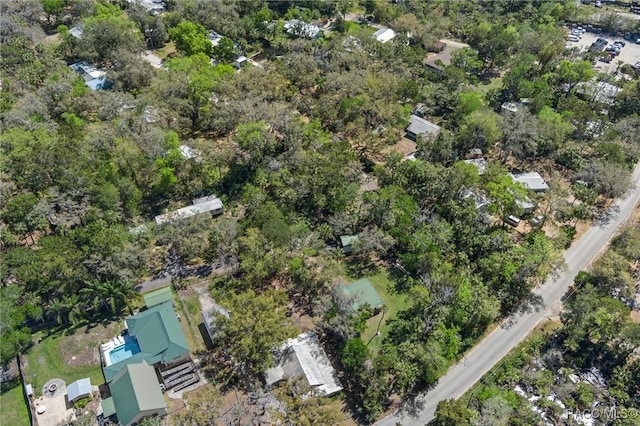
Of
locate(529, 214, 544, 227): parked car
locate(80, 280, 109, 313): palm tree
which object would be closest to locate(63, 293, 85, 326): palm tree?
locate(80, 280, 109, 313): palm tree

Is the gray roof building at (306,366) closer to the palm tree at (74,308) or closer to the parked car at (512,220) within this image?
the palm tree at (74,308)

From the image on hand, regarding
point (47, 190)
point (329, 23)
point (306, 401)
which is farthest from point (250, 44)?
point (306, 401)

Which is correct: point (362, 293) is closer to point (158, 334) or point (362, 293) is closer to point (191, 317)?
point (191, 317)

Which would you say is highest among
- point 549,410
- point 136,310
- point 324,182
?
point 324,182

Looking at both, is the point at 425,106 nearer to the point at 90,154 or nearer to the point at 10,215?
the point at 90,154

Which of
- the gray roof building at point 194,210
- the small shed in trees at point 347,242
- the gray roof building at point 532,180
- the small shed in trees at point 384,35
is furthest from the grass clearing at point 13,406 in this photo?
the small shed in trees at point 384,35

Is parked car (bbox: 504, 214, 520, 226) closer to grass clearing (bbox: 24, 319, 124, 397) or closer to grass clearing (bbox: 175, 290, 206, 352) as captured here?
grass clearing (bbox: 175, 290, 206, 352)
